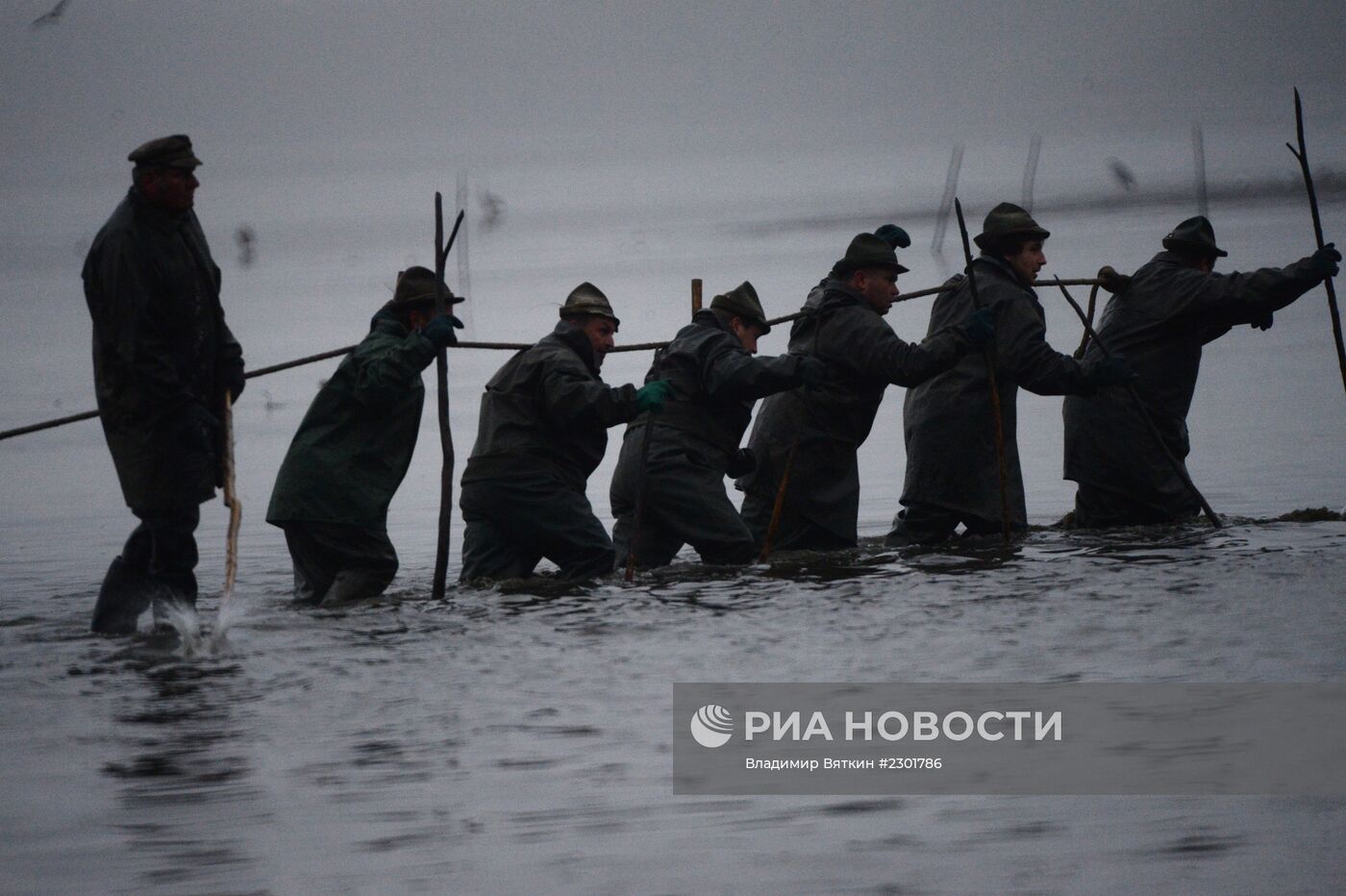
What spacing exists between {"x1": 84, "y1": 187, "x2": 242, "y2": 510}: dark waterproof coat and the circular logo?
8.70 feet

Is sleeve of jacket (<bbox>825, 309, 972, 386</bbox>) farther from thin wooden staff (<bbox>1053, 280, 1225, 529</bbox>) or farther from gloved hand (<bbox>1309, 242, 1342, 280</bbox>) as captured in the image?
gloved hand (<bbox>1309, 242, 1342, 280</bbox>)

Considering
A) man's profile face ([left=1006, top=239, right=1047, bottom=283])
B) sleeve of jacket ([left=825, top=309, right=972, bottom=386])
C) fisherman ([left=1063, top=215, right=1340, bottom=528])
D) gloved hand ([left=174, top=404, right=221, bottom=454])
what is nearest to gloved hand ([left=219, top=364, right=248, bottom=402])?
gloved hand ([left=174, top=404, right=221, bottom=454])

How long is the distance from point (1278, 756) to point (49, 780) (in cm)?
338

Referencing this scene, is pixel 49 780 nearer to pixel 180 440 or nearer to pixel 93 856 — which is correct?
pixel 93 856

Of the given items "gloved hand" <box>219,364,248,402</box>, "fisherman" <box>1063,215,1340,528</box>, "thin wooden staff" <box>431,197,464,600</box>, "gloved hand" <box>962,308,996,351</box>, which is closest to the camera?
"gloved hand" <box>219,364,248,402</box>

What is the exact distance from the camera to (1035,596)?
789 cm

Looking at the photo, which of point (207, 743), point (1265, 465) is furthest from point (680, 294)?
point (207, 743)

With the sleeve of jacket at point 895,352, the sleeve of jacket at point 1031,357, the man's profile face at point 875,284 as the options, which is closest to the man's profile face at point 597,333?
the sleeve of jacket at point 895,352

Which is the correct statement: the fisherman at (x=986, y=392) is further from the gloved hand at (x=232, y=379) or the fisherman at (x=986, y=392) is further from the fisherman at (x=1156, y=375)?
the gloved hand at (x=232, y=379)

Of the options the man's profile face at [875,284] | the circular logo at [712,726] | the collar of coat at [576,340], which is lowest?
the circular logo at [712,726]

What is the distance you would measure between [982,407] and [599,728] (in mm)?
4643

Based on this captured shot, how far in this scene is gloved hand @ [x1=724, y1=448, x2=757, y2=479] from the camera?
977cm

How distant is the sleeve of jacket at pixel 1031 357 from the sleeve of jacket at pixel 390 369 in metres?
3.15

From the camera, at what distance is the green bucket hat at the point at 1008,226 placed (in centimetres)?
995
